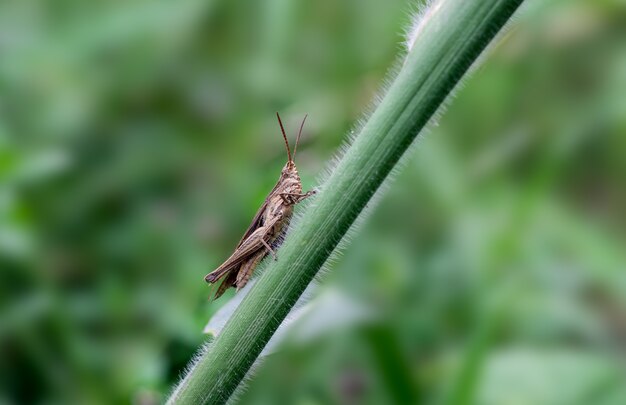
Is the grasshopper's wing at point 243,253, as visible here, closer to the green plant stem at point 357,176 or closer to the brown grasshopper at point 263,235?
the brown grasshopper at point 263,235

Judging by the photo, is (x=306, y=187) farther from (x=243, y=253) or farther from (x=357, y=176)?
(x=357, y=176)

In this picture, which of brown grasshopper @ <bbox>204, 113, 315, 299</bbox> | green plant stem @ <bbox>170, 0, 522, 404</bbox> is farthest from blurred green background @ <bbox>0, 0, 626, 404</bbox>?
green plant stem @ <bbox>170, 0, 522, 404</bbox>

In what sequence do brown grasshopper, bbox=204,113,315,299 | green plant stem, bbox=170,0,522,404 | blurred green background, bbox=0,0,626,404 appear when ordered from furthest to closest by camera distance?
blurred green background, bbox=0,0,626,404 → brown grasshopper, bbox=204,113,315,299 → green plant stem, bbox=170,0,522,404

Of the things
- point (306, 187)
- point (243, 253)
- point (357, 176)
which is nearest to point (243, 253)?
point (243, 253)

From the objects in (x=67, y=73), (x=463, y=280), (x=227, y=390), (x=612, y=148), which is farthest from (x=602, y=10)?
(x=227, y=390)

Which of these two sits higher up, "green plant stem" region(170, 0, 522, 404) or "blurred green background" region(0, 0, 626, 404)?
"blurred green background" region(0, 0, 626, 404)

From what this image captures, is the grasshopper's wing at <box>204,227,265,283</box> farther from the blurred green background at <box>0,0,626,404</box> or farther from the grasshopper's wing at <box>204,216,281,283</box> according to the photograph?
the blurred green background at <box>0,0,626,404</box>

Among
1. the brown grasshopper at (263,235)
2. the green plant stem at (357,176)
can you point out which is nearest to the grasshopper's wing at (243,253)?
the brown grasshopper at (263,235)
